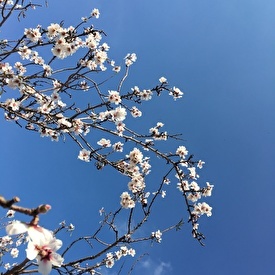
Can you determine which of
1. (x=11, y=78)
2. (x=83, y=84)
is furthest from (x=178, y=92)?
(x=11, y=78)

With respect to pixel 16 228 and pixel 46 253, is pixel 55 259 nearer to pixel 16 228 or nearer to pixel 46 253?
pixel 46 253

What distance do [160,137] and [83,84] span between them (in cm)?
228

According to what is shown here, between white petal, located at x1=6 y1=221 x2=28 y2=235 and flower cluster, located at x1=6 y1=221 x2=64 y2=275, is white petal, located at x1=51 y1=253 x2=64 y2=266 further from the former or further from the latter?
white petal, located at x1=6 y1=221 x2=28 y2=235

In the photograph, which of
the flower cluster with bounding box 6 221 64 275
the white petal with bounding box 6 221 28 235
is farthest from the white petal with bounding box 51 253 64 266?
the white petal with bounding box 6 221 28 235

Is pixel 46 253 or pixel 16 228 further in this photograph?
pixel 46 253

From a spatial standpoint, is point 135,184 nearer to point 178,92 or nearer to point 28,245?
point 178,92

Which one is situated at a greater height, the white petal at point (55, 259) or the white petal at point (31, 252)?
the white petal at point (55, 259)

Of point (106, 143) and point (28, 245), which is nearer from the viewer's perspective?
point (28, 245)

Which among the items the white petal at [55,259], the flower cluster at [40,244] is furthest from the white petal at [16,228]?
the white petal at [55,259]

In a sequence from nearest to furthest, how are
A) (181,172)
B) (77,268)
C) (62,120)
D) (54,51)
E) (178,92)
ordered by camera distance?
1. (77,268)
2. (62,120)
3. (54,51)
4. (181,172)
5. (178,92)

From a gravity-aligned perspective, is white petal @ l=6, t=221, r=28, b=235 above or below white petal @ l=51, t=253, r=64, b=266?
below

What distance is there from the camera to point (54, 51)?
493 cm

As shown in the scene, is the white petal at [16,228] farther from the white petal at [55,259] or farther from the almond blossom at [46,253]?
the white petal at [55,259]

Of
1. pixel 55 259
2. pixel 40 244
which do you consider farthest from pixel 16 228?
pixel 55 259
